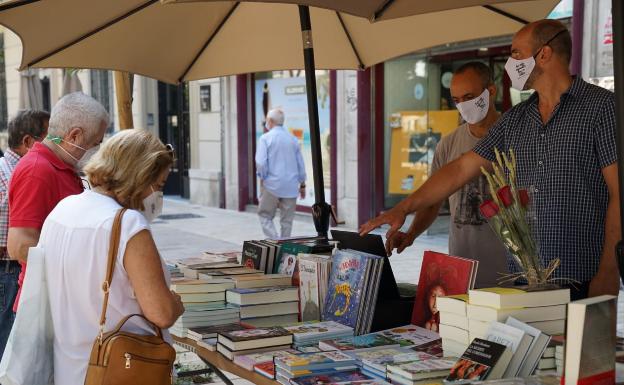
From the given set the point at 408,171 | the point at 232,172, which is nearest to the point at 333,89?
the point at 408,171

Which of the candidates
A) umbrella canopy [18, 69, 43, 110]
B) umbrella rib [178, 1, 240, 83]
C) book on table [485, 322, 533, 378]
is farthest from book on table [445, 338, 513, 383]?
umbrella canopy [18, 69, 43, 110]

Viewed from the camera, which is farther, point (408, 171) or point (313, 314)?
point (408, 171)

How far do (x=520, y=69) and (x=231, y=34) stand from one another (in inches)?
80.6

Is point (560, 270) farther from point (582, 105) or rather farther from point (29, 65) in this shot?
point (29, 65)

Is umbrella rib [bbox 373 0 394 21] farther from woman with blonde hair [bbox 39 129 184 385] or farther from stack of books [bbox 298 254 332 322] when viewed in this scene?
stack of books [bbox 298 254 332 322]

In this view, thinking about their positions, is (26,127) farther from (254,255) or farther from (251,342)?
(251,342)

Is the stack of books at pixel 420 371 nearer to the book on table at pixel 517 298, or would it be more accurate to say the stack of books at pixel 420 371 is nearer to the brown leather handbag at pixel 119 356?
the book on table at pixel 517 298

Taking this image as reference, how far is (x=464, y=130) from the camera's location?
406 centimetres

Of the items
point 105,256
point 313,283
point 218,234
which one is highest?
point 105,256

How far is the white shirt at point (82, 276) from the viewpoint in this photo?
2490mm

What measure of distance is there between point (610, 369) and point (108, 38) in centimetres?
307

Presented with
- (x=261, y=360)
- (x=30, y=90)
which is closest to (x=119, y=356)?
(x=261, y=360)

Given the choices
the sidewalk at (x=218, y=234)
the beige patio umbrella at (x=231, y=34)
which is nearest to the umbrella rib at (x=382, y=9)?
the beige patio umbrella at (x=231, y=34)

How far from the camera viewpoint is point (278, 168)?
399 inches
